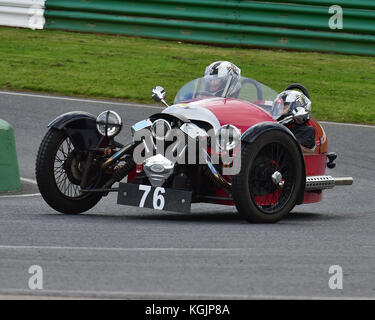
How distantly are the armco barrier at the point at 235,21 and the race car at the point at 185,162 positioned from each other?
8775mm

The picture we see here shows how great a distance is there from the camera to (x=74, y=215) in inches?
340

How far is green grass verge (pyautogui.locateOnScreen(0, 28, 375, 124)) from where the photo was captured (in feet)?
51.1

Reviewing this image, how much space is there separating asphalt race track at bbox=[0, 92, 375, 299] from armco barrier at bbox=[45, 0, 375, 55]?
25.0 feet

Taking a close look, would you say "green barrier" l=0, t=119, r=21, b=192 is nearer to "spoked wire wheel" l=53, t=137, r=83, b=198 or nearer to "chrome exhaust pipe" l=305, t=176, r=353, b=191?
"spoked wire wheel" l=53, t=137, r=83, b=198

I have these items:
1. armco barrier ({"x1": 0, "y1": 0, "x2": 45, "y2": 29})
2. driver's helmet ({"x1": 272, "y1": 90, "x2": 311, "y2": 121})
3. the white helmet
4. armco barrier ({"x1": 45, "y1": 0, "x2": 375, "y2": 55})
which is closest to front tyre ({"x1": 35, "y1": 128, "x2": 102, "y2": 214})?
the white helmet

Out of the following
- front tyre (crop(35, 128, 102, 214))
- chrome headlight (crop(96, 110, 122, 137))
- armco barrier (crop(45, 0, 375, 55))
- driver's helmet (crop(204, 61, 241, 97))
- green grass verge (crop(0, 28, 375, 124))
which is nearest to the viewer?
front tyre (crop(35, 128, 102, 214))

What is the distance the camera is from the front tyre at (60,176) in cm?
842

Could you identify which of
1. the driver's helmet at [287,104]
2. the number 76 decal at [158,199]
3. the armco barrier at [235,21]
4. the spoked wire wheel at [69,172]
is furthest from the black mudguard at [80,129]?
the armco barrier at [235,21]

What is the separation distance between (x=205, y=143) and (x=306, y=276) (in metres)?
2.45

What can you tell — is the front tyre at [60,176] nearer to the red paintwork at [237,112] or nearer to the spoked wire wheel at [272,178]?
the red paintwork at [237,112]

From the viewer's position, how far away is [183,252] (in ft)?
21.6

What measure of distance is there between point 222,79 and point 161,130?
1.34 meters

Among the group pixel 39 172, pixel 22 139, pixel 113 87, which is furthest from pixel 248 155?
pixel 113 87

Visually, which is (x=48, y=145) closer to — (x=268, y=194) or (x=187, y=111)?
(x=187, y=111)
